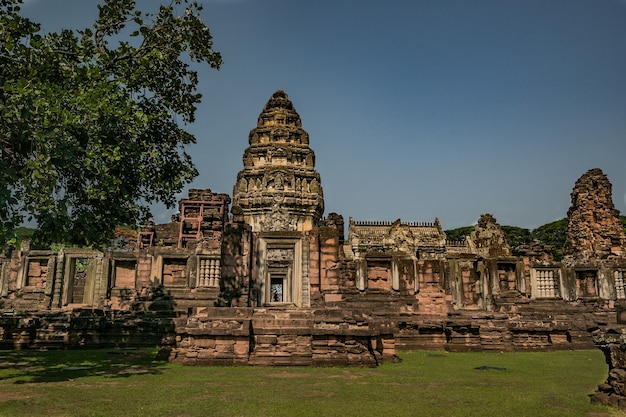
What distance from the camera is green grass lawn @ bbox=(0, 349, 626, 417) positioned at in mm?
6609

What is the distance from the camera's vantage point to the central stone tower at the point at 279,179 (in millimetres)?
44094

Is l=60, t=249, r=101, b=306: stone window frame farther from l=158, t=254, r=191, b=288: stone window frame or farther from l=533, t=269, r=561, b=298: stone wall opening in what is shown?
l=533, t=269, r=561, b=298: stone wall opening

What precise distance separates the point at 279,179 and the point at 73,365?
34.7 meters

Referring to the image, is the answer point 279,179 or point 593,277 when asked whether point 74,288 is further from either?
point 593,277

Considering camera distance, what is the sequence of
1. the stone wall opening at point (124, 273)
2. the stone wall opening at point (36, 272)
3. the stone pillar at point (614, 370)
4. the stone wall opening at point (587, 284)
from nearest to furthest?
the stone pillar at point (614, 370)
the stone wall opening at point (124, 273)
the stone wall opening at point (587, 284)
the stone wall opening at point (36, 272)

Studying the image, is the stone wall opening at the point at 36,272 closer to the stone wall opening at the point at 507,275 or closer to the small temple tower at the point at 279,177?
the small temple tower at the point at 279,177

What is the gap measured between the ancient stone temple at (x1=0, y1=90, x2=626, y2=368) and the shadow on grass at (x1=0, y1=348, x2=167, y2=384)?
88 cm

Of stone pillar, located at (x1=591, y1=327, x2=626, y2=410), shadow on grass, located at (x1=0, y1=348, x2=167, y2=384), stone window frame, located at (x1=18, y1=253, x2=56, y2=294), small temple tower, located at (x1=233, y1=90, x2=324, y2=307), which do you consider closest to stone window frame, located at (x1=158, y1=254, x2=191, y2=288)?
stone window frame, located at (x1=18, y1=253, x2=56, y2=294)

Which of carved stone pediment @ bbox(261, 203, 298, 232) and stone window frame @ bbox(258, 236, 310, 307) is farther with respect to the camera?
carved stone pediment @ bbox(261, 203, 298, 232)

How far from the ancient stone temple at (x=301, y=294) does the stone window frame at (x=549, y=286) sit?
50mm

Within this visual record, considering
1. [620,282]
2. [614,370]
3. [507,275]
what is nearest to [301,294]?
[614,370]

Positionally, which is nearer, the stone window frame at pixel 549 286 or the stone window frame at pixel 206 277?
the stone window frame at pixel 206 277

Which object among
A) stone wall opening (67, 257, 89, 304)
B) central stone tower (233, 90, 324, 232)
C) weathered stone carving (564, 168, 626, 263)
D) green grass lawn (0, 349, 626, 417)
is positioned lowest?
green grass lawn (0, 349, 626, 417)

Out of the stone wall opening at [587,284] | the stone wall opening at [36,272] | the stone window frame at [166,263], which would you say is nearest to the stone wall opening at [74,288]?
the stone wall opening at [36,272]
